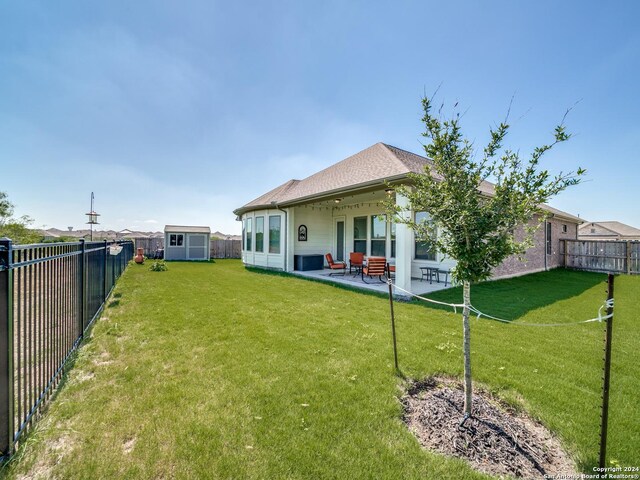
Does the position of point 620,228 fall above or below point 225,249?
above

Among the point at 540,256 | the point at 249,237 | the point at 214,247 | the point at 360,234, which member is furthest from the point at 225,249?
the point at 540,256

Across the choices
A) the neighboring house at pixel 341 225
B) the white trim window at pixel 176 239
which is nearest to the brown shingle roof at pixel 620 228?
the neighboring house at pixel 341 225

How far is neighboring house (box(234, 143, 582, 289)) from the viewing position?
32.7ft

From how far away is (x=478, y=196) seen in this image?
240cm

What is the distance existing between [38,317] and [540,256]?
17.3 metres

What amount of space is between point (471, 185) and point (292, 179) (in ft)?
46.2

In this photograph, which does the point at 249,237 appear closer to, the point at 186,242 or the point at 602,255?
the point at 186,242

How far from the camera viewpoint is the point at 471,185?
2383mm

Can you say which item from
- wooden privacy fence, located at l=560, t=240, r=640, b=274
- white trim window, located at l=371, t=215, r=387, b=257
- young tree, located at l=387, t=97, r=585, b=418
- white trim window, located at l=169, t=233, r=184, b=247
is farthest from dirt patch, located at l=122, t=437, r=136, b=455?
white trim window, located at l=169, t=233, r=184, b=247

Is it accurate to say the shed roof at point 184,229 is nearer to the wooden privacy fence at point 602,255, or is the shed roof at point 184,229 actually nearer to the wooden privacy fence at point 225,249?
the wooden privacy fence at point 225,249

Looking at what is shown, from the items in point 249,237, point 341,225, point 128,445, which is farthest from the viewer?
point 249,237

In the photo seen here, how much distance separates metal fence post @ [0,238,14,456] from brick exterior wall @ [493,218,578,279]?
35.6ft

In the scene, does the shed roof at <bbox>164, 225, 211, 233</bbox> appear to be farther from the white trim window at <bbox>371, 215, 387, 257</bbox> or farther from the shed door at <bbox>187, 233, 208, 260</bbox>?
the white trim window at <bbox>371, 215, 387, 257</bbox>

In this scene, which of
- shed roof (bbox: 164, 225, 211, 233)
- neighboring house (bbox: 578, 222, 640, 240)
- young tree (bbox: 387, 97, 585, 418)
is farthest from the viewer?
neighboring house (bbox: 578, 222, 640, 240)
